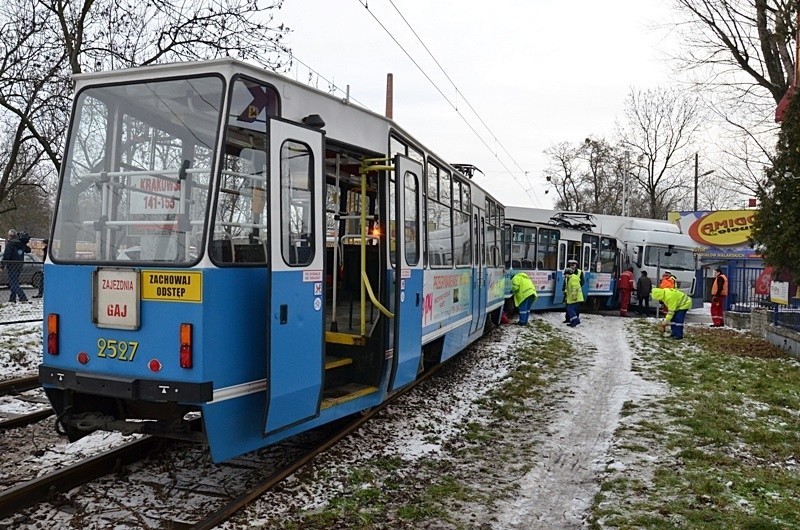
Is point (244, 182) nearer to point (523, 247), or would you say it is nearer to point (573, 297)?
point (573, 297)

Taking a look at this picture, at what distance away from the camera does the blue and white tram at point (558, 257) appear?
19938mm

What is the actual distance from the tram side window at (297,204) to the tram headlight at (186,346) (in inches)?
35.0

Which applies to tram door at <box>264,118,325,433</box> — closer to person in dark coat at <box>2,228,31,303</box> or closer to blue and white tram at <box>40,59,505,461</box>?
blue and white tram at <box>40,59,505,461</box>

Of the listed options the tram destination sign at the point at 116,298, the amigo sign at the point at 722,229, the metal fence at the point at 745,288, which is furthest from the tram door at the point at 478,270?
the amigo sign at the point at 722,229

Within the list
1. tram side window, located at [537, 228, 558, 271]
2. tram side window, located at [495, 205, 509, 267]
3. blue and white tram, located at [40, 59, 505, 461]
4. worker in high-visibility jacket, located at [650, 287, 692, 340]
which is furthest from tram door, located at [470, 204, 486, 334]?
tram side window, located at [537, 228, 558, 271]

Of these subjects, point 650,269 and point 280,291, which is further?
point 650,269

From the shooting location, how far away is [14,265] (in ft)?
44.6

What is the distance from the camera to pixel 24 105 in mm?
13648

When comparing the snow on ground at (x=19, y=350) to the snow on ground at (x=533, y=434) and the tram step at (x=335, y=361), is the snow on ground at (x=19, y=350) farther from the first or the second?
the tram step at (x=335, y=361)

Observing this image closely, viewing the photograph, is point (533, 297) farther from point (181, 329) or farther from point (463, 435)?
point (181, 329)

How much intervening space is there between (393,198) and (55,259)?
3144mm

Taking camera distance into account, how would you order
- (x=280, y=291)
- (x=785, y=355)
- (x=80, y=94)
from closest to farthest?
(x=280, y=291), (x=80, y=94), (x=785, y=355)

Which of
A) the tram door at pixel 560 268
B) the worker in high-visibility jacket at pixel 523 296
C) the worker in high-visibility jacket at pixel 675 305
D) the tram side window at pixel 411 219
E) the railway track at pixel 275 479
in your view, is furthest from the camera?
the tram door at pixel 560 268

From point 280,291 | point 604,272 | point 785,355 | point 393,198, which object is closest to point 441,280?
point 393,198
